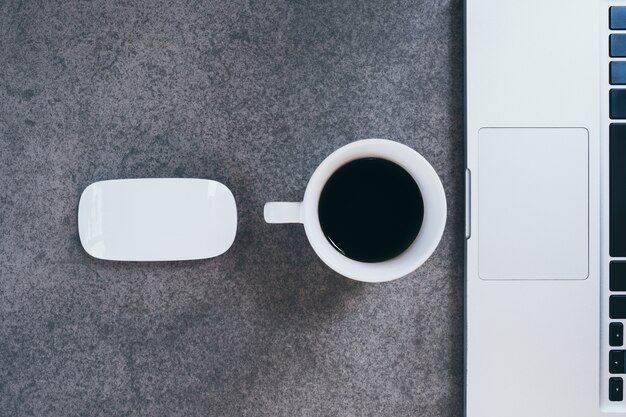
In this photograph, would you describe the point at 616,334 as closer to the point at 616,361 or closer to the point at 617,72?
the point at 616,361

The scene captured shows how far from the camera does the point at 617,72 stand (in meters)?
0.52

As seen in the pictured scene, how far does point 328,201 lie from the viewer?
468 mm

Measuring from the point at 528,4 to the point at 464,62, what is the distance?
83 millimetres

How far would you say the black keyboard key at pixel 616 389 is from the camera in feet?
1.74

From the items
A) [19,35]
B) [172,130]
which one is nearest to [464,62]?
[172,130]

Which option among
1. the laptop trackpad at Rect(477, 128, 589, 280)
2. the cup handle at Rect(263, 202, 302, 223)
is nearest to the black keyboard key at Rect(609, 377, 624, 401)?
the laptop trackpad at Rect(477, 128, 589, 280)

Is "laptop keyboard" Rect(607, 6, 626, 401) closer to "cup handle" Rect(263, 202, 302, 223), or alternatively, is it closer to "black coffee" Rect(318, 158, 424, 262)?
"black coffee" Rect(318, 158, 424, 262)

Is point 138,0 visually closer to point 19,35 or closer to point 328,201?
point 19,35

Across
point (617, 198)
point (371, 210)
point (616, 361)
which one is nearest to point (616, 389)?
point (616, 361)

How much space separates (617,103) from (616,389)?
0.98 ft

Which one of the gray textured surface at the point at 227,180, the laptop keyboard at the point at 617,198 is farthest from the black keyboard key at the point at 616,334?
the gray textured surface at the point at 227,180

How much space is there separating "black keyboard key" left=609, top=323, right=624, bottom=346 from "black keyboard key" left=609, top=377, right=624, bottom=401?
0.12ft

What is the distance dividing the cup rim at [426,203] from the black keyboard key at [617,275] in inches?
8.8

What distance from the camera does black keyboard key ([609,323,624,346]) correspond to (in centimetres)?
53
